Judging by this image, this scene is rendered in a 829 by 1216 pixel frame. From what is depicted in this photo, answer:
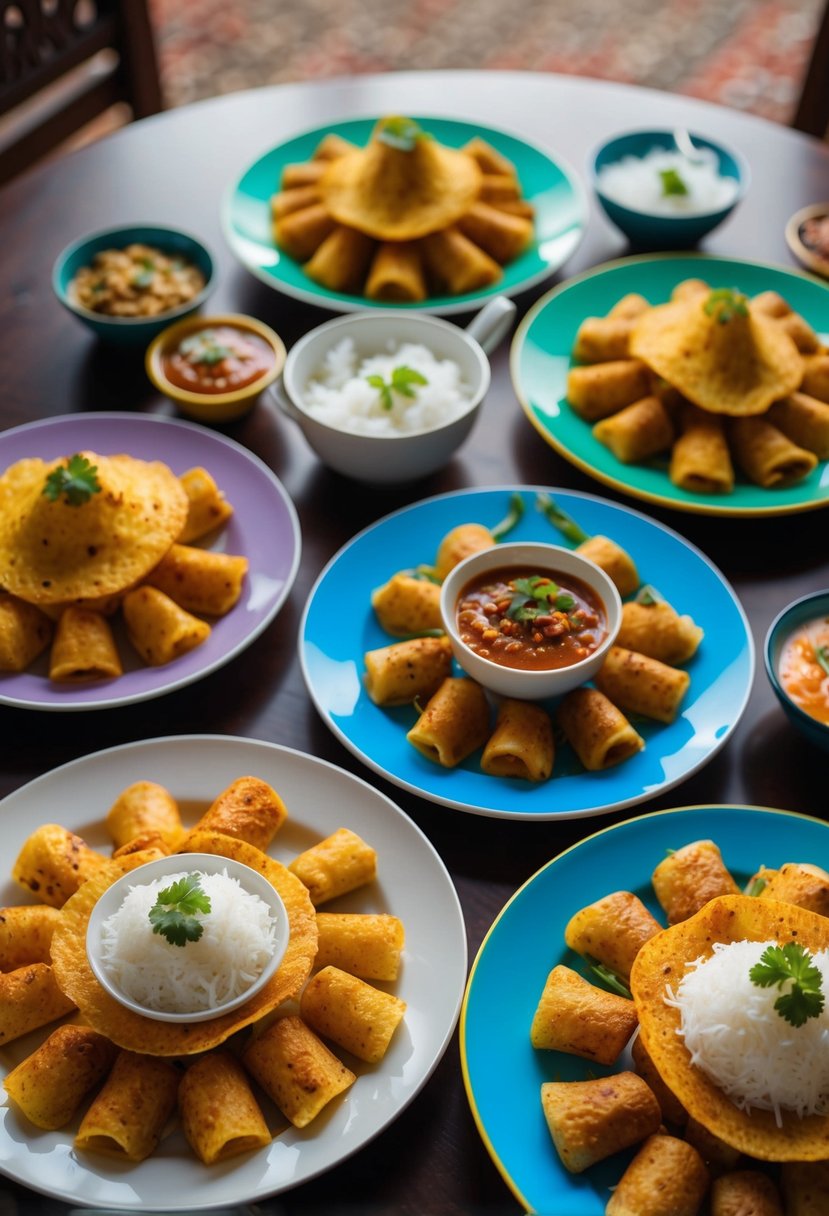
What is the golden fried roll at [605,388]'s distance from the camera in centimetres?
326

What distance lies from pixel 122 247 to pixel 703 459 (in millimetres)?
1966

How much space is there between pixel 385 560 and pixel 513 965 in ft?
3.76

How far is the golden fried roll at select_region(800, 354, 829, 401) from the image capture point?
10.8 feet

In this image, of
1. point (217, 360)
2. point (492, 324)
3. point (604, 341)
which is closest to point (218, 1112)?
point (217, 360)

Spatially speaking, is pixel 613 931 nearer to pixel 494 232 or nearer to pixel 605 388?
pixel 605 388

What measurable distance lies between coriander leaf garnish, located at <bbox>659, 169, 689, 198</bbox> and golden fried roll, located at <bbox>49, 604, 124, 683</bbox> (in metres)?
2.52

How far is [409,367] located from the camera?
3223mm

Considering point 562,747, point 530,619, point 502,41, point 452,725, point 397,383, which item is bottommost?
point 502,41

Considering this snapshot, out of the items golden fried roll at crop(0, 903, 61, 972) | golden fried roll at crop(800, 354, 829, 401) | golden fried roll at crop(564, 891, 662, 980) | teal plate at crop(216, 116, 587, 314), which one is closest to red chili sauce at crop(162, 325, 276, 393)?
teal plate at crop(216, 116, 587, 314)

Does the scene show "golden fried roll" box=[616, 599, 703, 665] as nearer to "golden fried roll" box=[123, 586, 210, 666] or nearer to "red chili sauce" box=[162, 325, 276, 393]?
"golden fried roll" box=[123, 586, 210, 666]

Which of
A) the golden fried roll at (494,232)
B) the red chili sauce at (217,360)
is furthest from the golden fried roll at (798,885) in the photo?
the golden fried roll at (494,232)

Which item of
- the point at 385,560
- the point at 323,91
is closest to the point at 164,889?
the point at 385,560

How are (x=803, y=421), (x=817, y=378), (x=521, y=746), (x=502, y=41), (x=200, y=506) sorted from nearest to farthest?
(x=521, y=746)
(x=200, y=506)
(x=803, y=421)
(x=817, y=378)
(x=502, y=41)

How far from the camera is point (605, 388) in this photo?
128 inches
